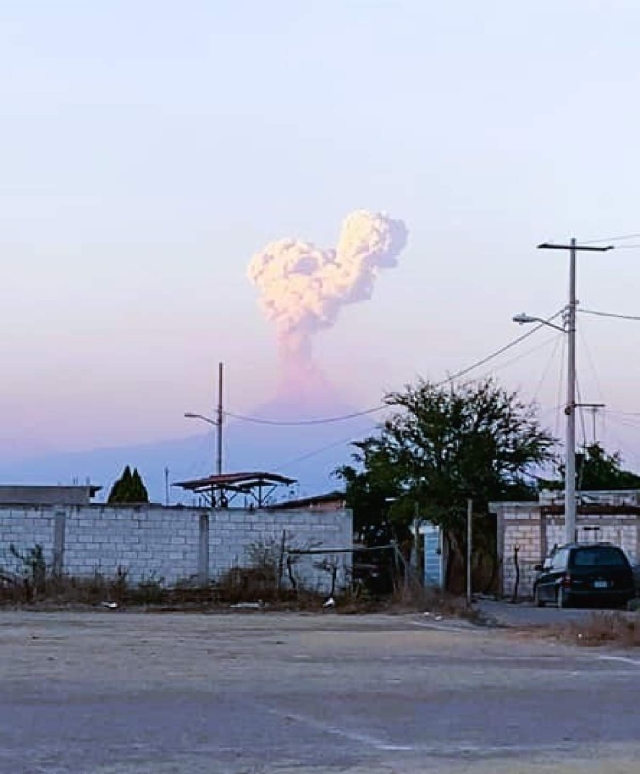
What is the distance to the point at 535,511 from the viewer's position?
155ft

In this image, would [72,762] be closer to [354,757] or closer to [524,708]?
[354,757]

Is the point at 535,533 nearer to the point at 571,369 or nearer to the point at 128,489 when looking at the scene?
the point at 571,369

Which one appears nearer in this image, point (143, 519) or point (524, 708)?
point (524, 708)


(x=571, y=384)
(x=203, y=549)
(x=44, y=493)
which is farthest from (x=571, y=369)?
(x=44, y=493)

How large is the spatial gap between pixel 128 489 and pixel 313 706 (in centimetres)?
5246

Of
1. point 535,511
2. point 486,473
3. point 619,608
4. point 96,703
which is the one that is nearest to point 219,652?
point 96,703

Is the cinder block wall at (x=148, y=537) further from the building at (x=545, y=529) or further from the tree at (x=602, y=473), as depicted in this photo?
the tree at (x=602, y=473)

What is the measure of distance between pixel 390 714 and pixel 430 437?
40.6 m

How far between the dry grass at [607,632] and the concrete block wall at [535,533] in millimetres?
21933

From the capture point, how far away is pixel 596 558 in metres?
35.8

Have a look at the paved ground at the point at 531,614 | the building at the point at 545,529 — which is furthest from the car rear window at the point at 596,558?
the building at the point at 545,529

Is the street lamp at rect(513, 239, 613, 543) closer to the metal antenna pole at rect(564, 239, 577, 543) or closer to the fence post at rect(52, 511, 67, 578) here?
the metal antenna pole at rect(564, 239, 577, 543)

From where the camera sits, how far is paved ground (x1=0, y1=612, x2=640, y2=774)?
1068 centimetres

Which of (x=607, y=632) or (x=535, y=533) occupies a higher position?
(x=535, y=533)
